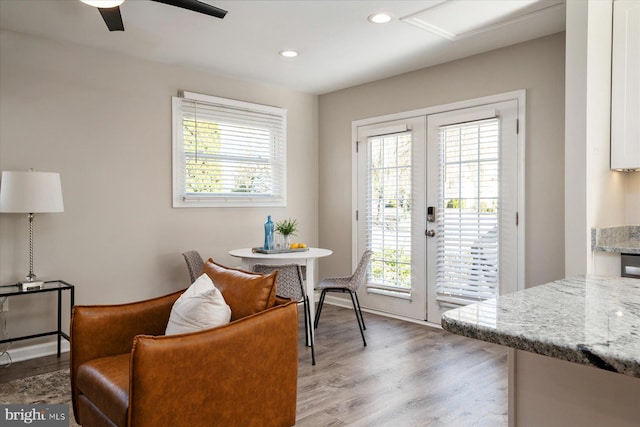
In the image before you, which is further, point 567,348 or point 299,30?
point 299,30

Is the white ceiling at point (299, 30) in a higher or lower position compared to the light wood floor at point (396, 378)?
higher

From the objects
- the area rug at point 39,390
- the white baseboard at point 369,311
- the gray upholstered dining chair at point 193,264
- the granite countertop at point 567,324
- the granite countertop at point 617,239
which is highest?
the granite countertop at point 617,239

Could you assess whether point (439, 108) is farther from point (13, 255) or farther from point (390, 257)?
point (13, 255)

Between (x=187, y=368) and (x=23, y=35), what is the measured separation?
3.21 meters

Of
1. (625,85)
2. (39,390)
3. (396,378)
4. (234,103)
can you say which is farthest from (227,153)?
(625,85)

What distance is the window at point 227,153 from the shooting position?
14.6 feet

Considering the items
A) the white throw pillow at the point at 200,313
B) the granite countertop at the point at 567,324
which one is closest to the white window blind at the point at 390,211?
the white throw pillow at the point at 200,313

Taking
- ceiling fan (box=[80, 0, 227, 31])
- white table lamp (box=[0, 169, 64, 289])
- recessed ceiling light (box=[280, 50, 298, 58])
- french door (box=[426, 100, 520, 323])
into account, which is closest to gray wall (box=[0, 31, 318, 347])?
white table lamp (box=[0, 169, 64, 289])

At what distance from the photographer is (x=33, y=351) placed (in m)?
3.64

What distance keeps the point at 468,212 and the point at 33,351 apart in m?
3.77

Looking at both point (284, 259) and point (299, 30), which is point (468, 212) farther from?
point (299, 30)

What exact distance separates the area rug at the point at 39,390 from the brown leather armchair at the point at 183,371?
0.71 m

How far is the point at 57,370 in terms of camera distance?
10.9 ft

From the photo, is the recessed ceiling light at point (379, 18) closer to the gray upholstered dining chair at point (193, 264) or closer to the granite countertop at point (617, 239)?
the granite countertop at point (617, 239)
